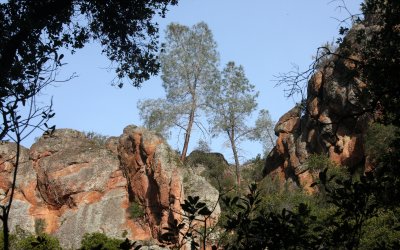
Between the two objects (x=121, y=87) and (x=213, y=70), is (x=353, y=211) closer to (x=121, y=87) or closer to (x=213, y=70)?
(x=121, y=87)

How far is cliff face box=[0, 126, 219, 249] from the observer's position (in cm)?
3516

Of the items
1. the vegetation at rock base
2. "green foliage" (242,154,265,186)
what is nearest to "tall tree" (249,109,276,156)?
"green foliage" (242,154,265,186)

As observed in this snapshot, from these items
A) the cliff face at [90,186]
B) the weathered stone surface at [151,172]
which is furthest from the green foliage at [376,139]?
the cliff face at [90,186]

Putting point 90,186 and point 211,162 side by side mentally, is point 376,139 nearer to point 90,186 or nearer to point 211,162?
point 211,162

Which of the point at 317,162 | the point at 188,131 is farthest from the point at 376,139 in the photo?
the point at 188,131

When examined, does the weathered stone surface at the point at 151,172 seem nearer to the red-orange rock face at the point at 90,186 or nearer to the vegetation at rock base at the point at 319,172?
the red-orange rock face at the point at 90,186

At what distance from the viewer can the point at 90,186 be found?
121ft

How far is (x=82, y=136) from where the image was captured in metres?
42.1

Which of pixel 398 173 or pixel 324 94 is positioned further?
pixel 324 94

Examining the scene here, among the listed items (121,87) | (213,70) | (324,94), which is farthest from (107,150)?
(121,87)

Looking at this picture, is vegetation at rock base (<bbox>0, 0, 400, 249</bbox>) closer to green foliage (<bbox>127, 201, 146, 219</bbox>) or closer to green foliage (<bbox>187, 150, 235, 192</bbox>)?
green foliage (<bbox>127, 201, 146, 219</bbox>)

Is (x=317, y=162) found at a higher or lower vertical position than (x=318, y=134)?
lower

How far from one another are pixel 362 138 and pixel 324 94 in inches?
160

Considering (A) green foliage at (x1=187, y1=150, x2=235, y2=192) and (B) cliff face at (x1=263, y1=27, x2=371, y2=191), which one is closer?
(B) cliff face at (x1=263, y1=27, x2=371, y2=191)
